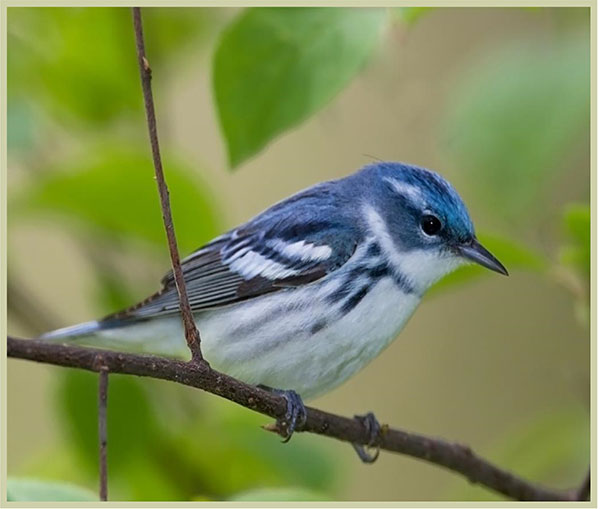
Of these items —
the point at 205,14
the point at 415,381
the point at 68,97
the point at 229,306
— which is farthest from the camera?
the point at 415,381

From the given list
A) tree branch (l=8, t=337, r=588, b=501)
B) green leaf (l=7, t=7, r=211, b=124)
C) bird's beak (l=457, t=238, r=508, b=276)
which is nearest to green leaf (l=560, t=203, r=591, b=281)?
bird's beak (l=457, t=238, r=508, b=276)

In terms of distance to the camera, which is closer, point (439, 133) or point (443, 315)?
point (439, 133)

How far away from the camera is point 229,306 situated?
1.68m

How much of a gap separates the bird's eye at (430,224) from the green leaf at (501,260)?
0.08 m

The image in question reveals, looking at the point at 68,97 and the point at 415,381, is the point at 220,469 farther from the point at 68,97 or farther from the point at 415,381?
the point at 415,381

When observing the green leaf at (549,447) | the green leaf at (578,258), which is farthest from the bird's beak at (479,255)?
the green leaf at (549,447)

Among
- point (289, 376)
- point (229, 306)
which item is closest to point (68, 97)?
point (229, 306)

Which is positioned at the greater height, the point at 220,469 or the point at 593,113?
the point at 593,113

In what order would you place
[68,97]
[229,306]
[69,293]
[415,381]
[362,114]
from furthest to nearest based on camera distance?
[415,381] → [362,114] → [69,293] → [68,97] → [229,306]

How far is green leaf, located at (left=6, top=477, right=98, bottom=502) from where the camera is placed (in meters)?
1.09

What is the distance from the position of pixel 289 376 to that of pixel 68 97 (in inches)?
27.0

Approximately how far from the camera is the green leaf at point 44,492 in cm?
109

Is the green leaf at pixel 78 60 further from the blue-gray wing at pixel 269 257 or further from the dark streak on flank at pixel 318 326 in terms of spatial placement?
the dark streak on flank at pixel 318 326

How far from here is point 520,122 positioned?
1747 mm
